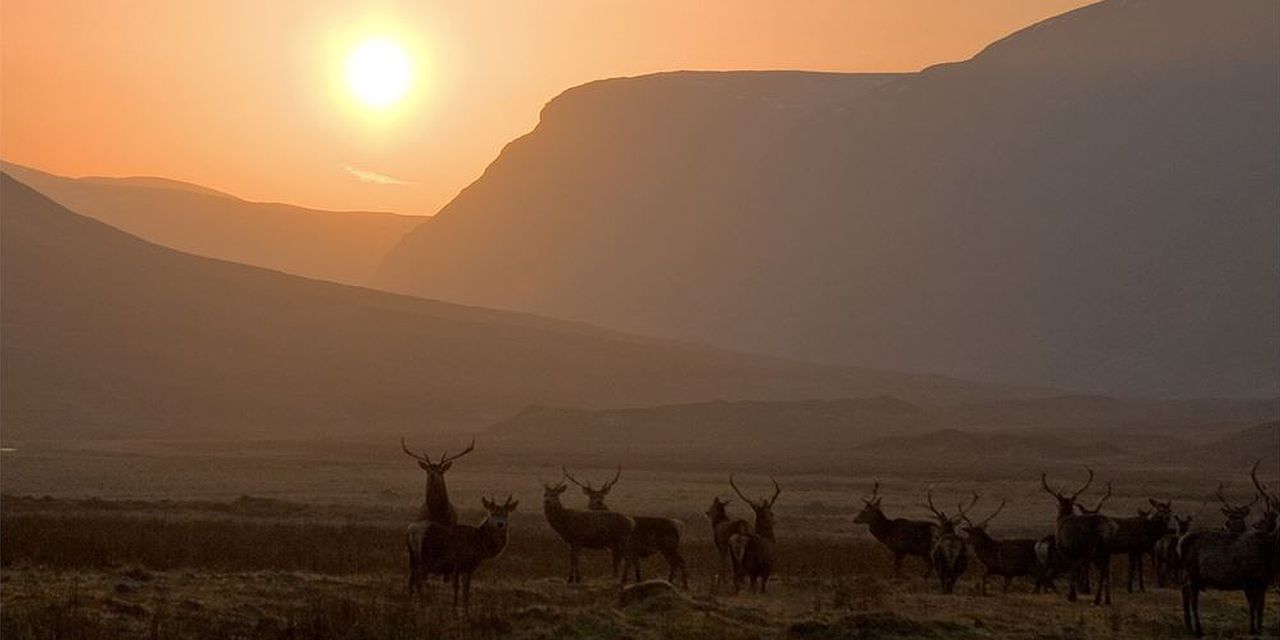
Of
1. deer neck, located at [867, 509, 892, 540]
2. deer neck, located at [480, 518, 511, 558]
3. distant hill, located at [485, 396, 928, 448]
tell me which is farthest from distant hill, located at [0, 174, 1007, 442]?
deer neck, located at [480, 518, 511, 558]

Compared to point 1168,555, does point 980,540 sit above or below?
above

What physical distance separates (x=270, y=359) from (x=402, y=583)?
12315cm

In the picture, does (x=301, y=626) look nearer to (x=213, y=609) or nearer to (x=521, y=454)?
(x=213, y=609)

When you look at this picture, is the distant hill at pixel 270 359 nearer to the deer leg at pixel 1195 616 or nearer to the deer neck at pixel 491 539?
the deer neck at pixel 491 539

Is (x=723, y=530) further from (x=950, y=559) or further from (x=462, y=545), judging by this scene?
(x=462, y=545)

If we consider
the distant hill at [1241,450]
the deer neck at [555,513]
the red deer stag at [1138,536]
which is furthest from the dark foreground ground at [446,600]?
the distant hill at [1241,450]

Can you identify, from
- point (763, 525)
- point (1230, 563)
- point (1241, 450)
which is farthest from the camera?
point (1241, 450)

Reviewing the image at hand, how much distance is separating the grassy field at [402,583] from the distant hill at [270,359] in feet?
212

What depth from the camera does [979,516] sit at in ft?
170

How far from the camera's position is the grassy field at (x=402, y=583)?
20859 mm

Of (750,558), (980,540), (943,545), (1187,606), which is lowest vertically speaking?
(1187,606)

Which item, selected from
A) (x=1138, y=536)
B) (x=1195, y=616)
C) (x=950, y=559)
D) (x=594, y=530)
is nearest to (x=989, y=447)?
(x=1138, y=536)

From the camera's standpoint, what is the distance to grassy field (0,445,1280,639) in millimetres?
20859

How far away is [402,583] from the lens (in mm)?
25453
